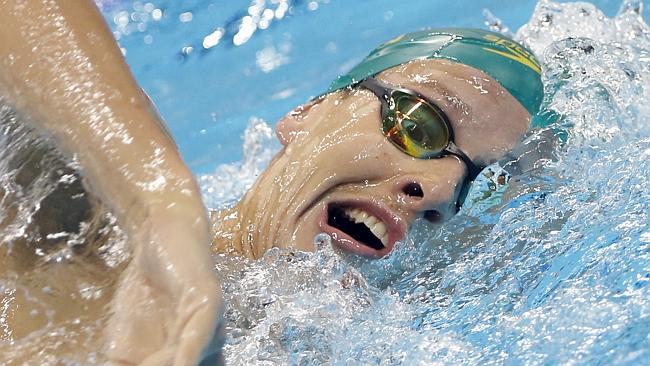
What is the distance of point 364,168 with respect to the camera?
1.62 metres

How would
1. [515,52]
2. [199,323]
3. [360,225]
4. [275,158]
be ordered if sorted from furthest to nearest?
[515,52]
[275,158]
[360,225]
[199,323]

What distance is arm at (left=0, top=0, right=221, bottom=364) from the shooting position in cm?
78

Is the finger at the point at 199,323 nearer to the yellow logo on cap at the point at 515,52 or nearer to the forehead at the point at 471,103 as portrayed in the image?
the forehead at the point at 471,103

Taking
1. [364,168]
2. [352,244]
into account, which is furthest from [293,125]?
[352,244]

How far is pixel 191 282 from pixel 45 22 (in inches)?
14.9

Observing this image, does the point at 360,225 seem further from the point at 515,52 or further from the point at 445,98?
the point at 515,52

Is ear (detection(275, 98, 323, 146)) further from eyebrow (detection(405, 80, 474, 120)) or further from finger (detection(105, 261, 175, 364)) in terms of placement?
finger (detection(105, 261, 175, 364))

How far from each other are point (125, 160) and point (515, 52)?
1.24m

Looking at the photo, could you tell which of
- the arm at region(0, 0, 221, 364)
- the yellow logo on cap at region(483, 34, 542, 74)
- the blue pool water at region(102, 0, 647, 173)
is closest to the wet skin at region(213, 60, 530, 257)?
the yellow logo on cap at region(483, 34, 542, 74)

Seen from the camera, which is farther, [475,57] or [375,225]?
[475,57]

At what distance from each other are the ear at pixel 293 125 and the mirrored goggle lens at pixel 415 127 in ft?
0.63

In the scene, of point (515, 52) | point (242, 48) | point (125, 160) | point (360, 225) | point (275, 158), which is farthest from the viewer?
point (242, 48)

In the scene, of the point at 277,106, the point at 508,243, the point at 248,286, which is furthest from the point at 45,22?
the point at 277,106

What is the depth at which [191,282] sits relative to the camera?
78 cm
